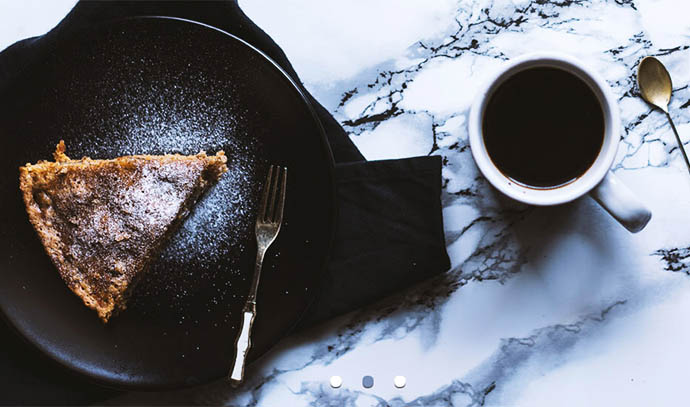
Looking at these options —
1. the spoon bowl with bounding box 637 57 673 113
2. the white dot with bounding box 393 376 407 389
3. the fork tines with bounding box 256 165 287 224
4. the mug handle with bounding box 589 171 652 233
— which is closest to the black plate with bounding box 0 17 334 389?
the fork tines with bounding box 256 165 287 224

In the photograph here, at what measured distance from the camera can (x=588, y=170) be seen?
1145mm

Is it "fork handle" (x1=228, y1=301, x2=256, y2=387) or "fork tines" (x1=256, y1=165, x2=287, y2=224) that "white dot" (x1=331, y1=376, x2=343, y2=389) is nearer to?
"fork handle" (x1=228, y1=301, x2=256, y2=387)

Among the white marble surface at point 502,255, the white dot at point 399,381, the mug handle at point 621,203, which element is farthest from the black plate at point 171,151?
the mug handle at point 621,203

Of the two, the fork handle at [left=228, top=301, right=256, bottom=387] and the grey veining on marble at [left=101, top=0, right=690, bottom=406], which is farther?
the grey veining on marble at [left=101, top=0, right=690, bottom=406]

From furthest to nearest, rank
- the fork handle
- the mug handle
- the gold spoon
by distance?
1. the gold spoon
2. the fork handle
3. the mug handle

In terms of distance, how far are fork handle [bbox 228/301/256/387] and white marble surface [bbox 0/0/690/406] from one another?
0.13 m

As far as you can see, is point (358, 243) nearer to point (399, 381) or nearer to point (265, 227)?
point (265, 227)

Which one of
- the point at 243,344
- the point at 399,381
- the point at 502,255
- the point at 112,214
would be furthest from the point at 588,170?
the point at 112,214

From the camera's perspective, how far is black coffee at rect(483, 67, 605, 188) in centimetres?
115

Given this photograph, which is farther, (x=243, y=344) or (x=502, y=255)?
(x=502, y=255)

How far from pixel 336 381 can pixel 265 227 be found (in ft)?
1.16

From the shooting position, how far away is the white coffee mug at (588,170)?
110 cm

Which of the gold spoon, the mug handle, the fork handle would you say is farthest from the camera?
the gold spoon

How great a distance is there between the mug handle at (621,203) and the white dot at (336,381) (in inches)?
23.8
